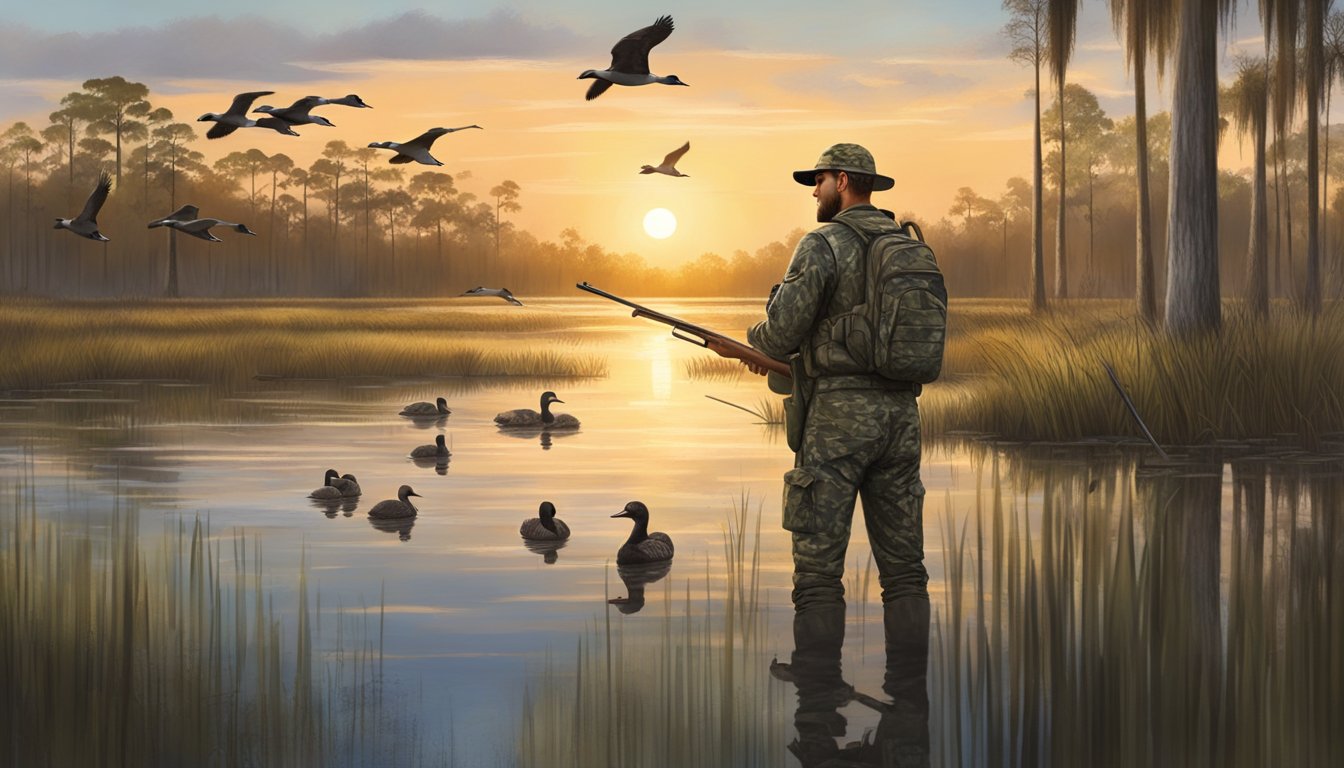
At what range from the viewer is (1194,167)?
19078 mm

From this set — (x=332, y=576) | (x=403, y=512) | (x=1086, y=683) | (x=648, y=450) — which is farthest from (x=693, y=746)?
(x=648, y=450)

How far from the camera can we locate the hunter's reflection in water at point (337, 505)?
1255cm

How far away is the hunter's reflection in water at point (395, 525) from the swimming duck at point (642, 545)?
211 cm

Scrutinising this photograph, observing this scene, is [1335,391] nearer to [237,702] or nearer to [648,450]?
[648,450]

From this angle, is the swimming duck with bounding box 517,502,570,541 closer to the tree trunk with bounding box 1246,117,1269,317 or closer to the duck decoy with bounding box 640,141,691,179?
the duck decoy with bounding box 640,141,691,179

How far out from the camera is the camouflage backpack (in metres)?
7.31

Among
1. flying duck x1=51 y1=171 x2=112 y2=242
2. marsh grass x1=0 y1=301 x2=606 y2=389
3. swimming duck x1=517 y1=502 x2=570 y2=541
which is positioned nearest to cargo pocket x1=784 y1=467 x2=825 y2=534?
swimming duck x1=517 y1=502 x2=570 y2=541

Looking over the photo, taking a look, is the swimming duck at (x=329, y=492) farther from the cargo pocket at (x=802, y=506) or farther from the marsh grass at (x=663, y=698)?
the cargo pocket at (x=802, y=506)

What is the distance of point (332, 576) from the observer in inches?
372

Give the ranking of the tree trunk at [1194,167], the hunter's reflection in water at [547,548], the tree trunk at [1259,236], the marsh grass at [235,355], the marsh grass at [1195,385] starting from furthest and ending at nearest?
the tree trunk at [1259,236]
the marsh grass at [235,355]
the tree trunk at [1194,167]
the marsh grass at [1195,385]
the hunter's reflection in water at [547,548]

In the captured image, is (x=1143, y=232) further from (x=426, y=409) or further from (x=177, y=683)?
(x=177, y=683)

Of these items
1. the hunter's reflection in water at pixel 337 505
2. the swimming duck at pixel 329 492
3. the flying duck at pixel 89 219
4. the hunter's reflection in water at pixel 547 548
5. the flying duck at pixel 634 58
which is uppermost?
the flying duck at pixel 634 58

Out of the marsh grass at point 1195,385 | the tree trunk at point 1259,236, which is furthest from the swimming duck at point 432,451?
the tree trunk at point 1259,236

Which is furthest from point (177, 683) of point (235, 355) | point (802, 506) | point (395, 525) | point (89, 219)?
point (235, 355)
